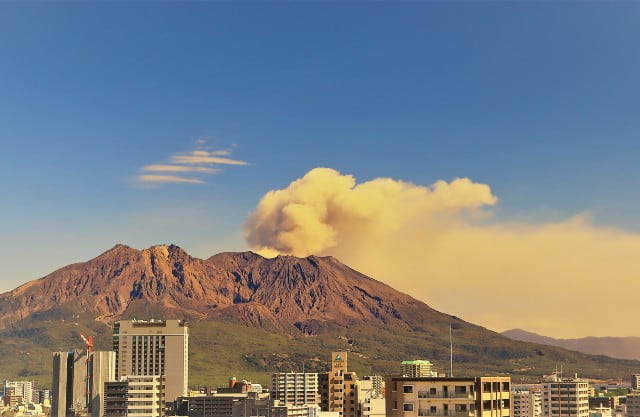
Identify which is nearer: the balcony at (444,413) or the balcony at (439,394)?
the balcony at (444,413)

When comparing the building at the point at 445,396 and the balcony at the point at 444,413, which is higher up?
the building at the point at 445,396

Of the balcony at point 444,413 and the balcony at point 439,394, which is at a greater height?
the balcony at point 439,394

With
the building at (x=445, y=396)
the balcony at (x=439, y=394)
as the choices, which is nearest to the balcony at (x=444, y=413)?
the building at (x=445, y=396)

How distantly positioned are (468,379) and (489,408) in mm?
2961

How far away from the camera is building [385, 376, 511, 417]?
76.9m

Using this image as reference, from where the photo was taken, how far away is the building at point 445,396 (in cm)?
7694

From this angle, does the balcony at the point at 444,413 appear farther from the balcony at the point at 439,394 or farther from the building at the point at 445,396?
the balcony at the point at 439,394

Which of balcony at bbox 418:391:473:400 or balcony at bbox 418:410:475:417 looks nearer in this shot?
balcony at bbox 418:410:475:417

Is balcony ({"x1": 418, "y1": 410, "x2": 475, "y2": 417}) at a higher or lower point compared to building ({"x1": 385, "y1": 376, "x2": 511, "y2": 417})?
lower

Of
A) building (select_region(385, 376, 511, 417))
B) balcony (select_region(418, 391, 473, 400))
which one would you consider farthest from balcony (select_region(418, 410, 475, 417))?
balcony (select_region(418, 391, 473, 400))

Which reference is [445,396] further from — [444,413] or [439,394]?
[444,413]

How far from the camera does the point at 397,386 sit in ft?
259

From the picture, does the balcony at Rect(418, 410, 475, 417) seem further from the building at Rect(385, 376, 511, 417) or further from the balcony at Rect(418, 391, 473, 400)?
the balcony at Rect(418, 391, 473, 400)

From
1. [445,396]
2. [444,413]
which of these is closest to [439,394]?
[445,396]
